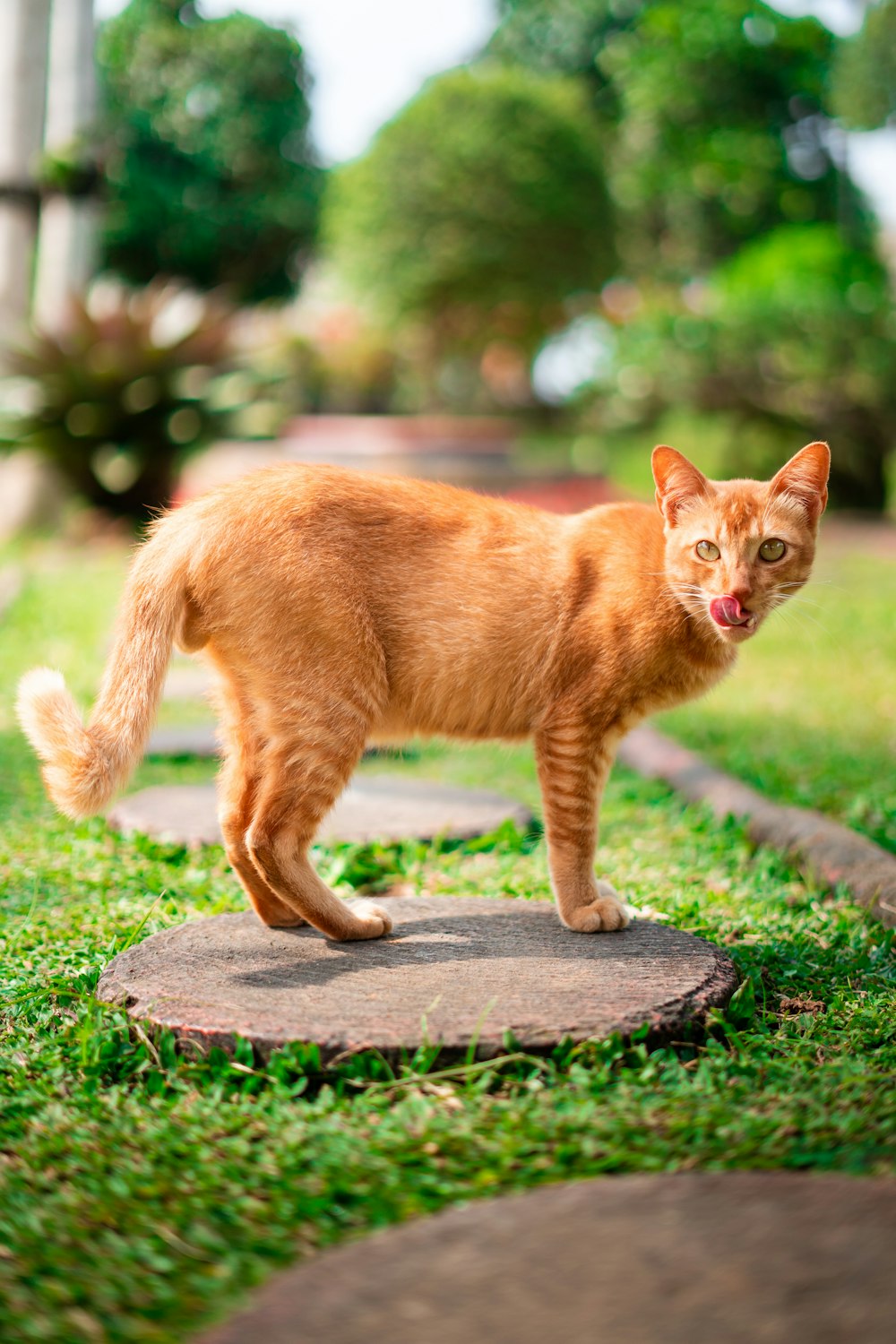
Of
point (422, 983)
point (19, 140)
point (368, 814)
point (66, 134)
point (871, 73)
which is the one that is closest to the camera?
point (422, 983)

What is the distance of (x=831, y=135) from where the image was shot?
55.4 ft

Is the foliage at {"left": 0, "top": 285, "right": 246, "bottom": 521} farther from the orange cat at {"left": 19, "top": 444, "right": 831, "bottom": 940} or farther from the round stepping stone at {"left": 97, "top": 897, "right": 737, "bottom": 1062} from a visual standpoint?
the round stepping stone at {"left": 97, "top": 897, "right": 737, "bottom": 1062}

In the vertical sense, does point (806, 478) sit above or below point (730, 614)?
above

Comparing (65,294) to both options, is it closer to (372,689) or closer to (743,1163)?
(372,689)

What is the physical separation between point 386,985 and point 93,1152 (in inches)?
26.8

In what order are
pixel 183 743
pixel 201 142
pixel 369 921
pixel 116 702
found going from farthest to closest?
pixel 201 142 < pixel 183 743 < pixel 369 921 < pixel 116 702

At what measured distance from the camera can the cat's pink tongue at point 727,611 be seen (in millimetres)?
2697

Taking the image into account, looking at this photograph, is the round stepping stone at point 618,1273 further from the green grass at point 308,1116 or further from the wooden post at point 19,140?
the wooden post at point 19,140

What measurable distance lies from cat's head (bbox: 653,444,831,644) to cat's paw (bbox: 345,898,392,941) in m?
1.00

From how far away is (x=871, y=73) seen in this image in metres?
12.0

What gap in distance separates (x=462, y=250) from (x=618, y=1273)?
1855cm

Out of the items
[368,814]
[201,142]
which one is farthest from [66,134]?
[201,142]

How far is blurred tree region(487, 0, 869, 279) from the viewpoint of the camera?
15.6 metres

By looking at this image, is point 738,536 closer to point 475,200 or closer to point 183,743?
point 183,743
